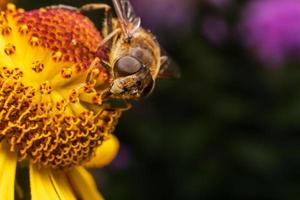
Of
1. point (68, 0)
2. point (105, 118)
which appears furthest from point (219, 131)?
point (105, 118)

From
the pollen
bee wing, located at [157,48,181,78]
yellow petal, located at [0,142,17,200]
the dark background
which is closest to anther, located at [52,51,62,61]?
the pollen

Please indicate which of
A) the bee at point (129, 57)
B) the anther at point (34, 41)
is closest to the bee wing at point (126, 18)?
the bee at point (129, 57)

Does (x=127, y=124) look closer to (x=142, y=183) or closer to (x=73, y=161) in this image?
(x=142, y=183)

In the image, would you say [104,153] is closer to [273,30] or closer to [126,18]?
[126,18]

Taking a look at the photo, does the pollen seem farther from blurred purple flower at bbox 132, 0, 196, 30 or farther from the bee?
blurred purple flower at bbox 132, 0, 196, 30

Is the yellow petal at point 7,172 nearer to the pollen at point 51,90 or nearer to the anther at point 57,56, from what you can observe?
the pollen at point 51,90

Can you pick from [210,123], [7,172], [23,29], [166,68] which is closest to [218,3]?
[210,123]

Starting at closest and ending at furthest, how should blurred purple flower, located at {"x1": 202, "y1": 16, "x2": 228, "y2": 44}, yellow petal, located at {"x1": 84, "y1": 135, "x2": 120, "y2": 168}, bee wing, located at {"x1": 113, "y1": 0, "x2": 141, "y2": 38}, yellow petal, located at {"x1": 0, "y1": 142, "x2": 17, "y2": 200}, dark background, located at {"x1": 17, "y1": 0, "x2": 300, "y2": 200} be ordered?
yellow petal, located at {"x1": 0, "y1": 142, "x2": 17, "y2": 200} < bee wing, located at {"x1": 113, "y1": 0, "x2": 141, "y2": 38} < yellow petal, located at {"x1": 84, "y1": 135, "x2": 120, "y2": 168} < dark background, located at {"x1": 17, "y1": 0, "x2": 300, "y2": 200} < blurred purple flower, located at {"x1": 202, "y1": 16, "x2": 228, "y2": 44}
